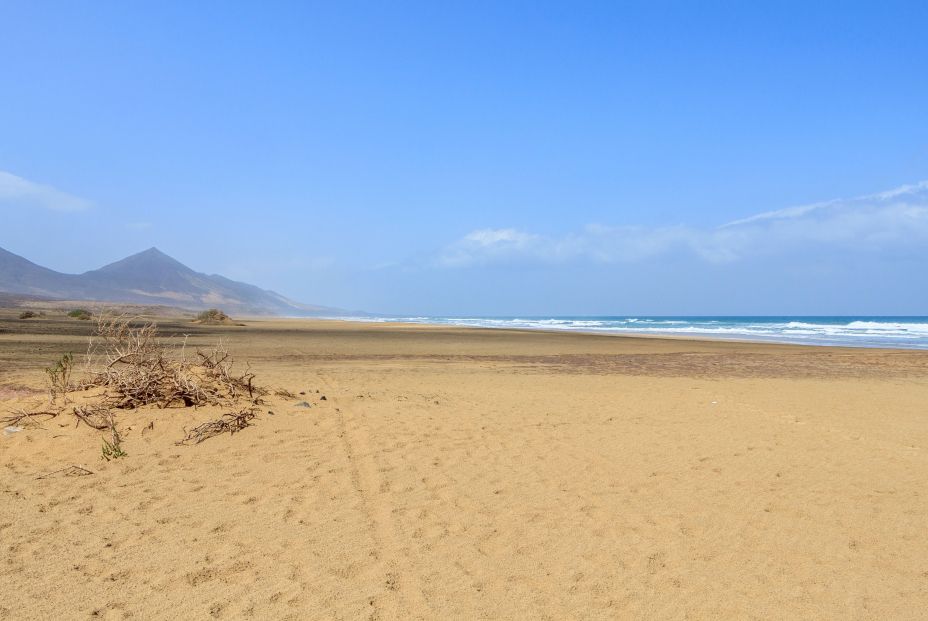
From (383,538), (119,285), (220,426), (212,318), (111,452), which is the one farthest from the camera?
(119,285)

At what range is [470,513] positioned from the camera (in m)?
5.04

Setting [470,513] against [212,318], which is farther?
[212,318]

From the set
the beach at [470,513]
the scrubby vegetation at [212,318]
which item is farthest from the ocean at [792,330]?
the beach at [470,513]

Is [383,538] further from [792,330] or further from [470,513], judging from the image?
[792,330]

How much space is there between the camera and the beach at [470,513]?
3609 millimetres

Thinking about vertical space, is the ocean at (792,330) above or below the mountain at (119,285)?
below

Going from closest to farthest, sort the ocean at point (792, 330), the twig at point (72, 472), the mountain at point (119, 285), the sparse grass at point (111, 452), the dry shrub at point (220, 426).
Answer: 1. the twig at point (72, 472)
2. the sparse grass at point (111, 452)
3. the dry shrub at point (220, 426)
4. the ocean at point (792, 330)
5. the mountain at point (119, 285)

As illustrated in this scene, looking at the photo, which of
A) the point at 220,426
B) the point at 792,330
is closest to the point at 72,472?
the point at 220,426

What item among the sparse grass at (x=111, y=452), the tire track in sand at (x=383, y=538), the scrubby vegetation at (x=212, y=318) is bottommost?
the tire track in sand at (x=383, y=538)

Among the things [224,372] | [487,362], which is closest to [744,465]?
[224,372]

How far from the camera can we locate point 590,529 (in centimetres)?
471

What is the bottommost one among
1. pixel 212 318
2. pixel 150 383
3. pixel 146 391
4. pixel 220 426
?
pixel 220 426

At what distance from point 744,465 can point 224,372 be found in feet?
22.4

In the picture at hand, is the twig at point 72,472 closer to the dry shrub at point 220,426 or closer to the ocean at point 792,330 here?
the dry shrub at point 220,426
